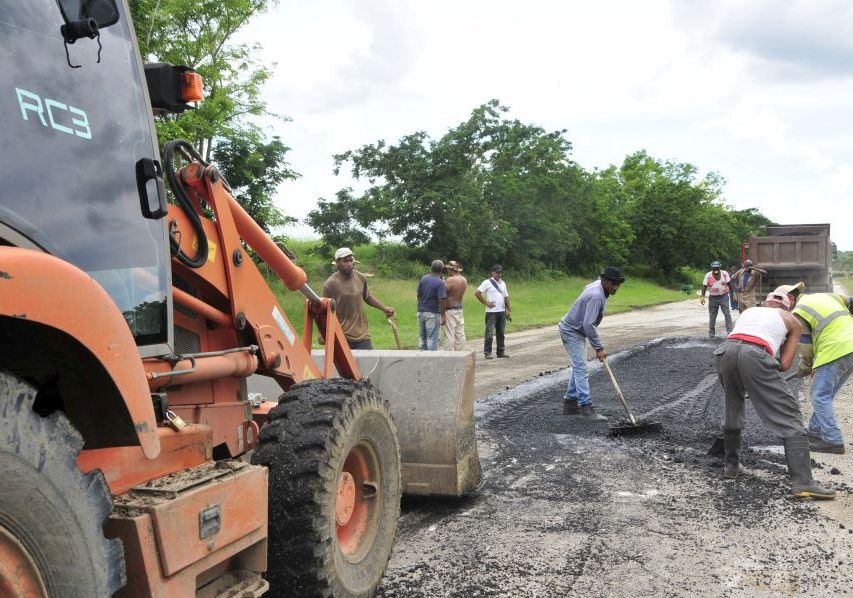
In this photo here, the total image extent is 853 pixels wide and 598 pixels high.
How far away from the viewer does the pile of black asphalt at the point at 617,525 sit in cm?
433

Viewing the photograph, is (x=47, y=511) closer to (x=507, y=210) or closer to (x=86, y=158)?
(x=86, y=158)

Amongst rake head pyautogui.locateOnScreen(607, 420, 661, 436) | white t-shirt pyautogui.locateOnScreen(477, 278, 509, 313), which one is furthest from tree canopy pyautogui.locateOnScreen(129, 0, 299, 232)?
rake head pyautogui.locateOnScreen(607, 420, 661, 436)

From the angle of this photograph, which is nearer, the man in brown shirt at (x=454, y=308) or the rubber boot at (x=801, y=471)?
the rubber boot at (x=801, y=471)

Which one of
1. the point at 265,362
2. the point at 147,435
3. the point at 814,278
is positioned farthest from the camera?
the point at 814,278

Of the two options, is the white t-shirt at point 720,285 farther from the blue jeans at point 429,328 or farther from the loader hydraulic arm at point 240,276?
the loader hydraulic arm at point 240,276

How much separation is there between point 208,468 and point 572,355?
268 inches

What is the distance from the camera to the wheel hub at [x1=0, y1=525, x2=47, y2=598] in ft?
6.51

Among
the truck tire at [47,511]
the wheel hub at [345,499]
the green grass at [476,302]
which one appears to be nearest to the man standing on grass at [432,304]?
the green grass at [476,302]

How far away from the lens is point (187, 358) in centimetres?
342

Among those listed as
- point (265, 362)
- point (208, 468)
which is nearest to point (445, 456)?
point (265, 362)

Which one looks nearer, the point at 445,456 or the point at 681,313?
the point at 445,456

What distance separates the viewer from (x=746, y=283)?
2058 cm

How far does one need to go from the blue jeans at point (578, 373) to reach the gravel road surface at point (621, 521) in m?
0.29

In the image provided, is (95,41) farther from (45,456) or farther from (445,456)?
(445,456)
